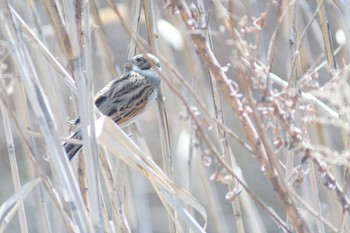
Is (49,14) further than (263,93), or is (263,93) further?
(49,14)

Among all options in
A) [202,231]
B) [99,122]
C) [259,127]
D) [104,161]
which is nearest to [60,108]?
[104,161]

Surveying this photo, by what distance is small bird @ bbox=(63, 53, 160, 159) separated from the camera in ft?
7.45

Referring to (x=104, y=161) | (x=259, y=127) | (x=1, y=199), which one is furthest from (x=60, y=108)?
(x=1, y=199)

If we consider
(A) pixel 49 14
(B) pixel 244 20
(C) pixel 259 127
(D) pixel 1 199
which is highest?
(A) pixel 49 14

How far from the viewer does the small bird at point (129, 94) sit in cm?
227

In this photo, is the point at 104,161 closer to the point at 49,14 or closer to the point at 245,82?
the point at 49,14

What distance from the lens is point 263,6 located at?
367 centimetres

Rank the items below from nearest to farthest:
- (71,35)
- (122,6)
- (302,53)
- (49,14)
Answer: (71,35), (49,14), (302,53), (122,6)

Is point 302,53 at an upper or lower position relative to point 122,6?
lower

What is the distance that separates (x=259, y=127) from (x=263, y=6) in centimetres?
269

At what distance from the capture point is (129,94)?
2.46 meters

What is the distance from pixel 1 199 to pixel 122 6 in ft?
5.99

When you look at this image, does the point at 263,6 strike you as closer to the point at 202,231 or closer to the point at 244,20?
the point at 202,231

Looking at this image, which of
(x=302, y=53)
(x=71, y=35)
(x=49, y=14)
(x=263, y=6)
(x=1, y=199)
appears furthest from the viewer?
(x=1, y=199)
